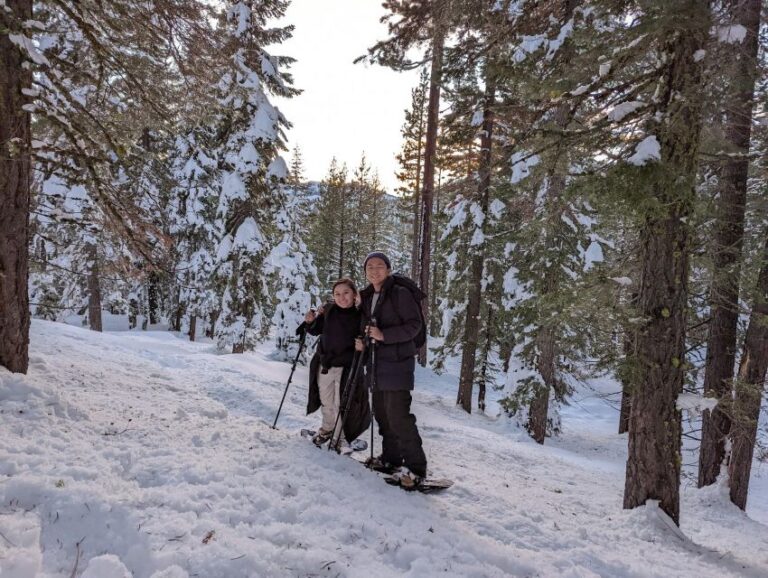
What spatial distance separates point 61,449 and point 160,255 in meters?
3.93

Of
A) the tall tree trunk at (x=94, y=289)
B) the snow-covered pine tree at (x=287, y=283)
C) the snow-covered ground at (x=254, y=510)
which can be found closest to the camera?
the snow-covered ground at (x=254, y=510)

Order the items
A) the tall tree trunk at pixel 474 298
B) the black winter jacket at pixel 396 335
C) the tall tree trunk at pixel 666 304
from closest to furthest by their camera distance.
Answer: the tall tree trunk at pixel 666 304 < the black winter jacket at pixel 396 335 < the tall tree trunk at pixel 474 298

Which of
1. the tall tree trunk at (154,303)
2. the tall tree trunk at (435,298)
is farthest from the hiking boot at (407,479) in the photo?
the tall tree trunk at (154,303)

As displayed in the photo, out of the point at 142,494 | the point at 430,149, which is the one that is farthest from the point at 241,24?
the point at 142,494

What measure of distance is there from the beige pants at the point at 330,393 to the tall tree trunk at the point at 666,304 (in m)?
3.55

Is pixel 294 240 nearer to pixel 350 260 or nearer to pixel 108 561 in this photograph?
pixel 350 260

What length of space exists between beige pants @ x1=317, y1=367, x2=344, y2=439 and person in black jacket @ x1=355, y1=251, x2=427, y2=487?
0.70 m

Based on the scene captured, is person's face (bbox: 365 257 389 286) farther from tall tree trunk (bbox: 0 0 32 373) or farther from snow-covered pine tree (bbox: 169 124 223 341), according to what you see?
snow-covered pine tree (bbox: 169 124 223 341)

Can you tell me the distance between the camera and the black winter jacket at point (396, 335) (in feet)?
16.4

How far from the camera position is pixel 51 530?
3041 mm

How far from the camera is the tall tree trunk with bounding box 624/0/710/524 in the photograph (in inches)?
191

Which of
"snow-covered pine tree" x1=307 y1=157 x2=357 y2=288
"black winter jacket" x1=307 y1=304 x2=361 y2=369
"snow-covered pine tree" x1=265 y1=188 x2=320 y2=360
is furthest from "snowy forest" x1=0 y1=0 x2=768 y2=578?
"snow-covered pine tree" x1=307 y1=157 x2=357 y2=288

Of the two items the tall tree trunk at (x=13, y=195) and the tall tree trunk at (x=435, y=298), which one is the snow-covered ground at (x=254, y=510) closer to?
the tall tree trunk at (x=13, y=195)

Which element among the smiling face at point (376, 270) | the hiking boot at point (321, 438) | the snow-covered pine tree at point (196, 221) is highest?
the snow-covered pine tree at point (196, 221)
